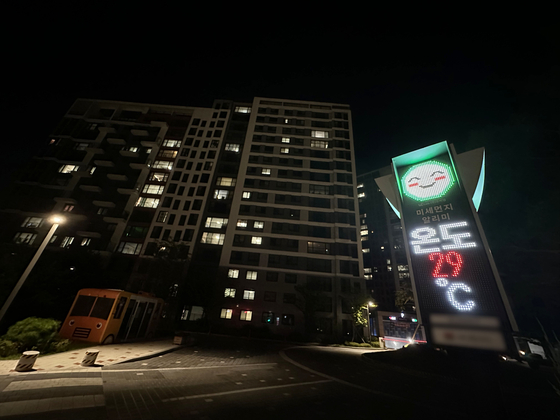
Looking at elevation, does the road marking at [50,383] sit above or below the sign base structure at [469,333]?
below

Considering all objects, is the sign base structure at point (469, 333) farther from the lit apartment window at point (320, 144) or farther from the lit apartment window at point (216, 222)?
the lit apartment window at point (320, 144)

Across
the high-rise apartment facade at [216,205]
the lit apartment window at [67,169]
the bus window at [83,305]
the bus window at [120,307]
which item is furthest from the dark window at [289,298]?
the lit apartment window at [67,169]

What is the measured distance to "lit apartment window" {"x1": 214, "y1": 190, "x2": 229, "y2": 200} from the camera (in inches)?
1690

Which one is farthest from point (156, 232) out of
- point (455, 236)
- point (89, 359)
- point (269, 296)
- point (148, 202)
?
point (455, 236)

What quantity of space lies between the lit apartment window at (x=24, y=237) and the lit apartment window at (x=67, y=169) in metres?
12.3

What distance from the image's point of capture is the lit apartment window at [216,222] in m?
40.2

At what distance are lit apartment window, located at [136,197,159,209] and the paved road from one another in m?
36.2

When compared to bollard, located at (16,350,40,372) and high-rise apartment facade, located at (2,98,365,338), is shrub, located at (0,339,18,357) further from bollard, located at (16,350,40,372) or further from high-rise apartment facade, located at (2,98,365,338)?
high-rise apartment facade, located at (2,98,365,338)

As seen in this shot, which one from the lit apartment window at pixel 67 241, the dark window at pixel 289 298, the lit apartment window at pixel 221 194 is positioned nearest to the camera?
the dark window at pixel 289 298

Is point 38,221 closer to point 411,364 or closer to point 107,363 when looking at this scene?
point 107,363

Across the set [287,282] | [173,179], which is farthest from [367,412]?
[173,179]

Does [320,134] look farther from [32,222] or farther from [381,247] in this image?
[381,247]

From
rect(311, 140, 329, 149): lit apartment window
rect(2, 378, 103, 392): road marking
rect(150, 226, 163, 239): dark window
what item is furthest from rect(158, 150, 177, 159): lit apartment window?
rect(2, 378, 103, 392): road marking

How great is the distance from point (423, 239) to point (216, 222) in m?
37.2
